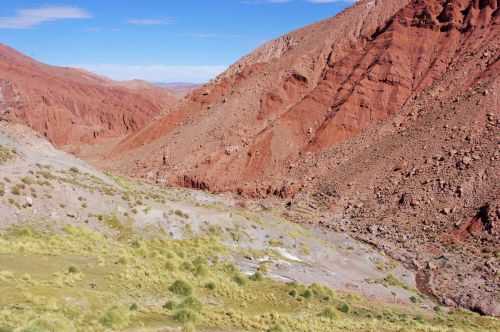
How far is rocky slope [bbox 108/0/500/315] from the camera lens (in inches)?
1300

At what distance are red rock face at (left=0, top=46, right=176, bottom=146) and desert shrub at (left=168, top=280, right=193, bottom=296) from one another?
3029 inches

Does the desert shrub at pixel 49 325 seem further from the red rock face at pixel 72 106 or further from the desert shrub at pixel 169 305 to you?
the red rock face at pixel 72 106

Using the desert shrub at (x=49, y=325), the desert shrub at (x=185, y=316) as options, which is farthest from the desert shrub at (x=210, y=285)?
the desert shrub at (x=49, y=325)

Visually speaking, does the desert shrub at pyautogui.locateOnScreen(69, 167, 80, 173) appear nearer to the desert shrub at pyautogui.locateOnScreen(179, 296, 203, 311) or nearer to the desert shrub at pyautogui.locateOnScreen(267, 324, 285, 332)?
the desert shrub at pyautogui.locateOnScreen(179, 296, 203, 311)

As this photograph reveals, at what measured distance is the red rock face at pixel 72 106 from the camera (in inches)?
3949

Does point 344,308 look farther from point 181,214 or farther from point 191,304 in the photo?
point 181,214

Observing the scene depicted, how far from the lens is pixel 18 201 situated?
813 inches

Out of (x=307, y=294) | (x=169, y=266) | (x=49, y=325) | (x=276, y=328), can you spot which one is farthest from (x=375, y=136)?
(x=49, y=325)

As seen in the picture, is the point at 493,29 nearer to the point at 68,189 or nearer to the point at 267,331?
the point at 68,189

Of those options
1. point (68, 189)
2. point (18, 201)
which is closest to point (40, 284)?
point (18, 201)

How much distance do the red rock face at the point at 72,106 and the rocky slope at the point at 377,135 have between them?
38.0m

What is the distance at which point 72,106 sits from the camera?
11988cm

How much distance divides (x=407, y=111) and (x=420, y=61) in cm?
599

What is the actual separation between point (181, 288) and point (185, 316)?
2.73 m
